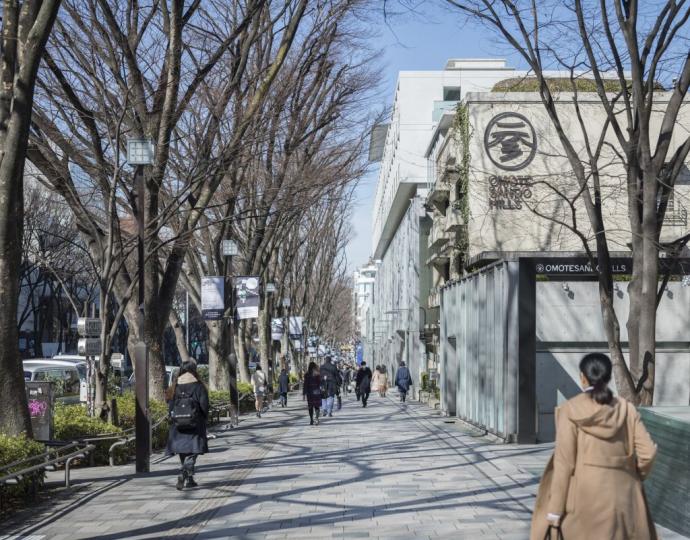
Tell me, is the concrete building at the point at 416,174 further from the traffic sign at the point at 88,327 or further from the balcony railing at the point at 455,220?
the traffic sign at the point at 88,327

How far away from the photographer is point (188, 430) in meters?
12.4

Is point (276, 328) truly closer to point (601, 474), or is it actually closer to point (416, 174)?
point (416, 174)

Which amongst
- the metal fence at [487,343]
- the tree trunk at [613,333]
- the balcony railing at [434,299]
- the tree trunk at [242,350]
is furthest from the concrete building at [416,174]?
the tree trunk at [613,333]

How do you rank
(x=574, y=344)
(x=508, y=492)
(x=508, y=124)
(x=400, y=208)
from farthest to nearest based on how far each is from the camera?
(x=400, y=208), (x=508, y=124), (x=574, y=344), (x=508, y=492)

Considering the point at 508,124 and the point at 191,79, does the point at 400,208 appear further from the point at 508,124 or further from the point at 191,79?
the point at 191,79

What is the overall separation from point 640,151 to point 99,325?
866cm

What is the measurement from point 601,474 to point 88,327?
11724 mm

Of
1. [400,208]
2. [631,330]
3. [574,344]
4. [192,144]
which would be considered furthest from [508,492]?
[400,208]

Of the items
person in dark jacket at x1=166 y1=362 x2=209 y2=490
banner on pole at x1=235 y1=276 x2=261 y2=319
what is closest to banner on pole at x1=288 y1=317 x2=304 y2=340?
banner on pole at x1=235 y1=276 x2=261 y2=319

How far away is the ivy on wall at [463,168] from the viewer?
101 feet

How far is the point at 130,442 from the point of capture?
1627 centimetres

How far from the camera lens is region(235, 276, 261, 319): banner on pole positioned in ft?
91.1

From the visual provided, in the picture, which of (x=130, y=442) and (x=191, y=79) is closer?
(x=130, y=442)

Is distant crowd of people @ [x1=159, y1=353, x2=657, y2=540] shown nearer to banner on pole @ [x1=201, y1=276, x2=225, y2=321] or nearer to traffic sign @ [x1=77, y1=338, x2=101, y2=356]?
traffic sign @ [x1=77, y1=338, x2=101, y2=356]
